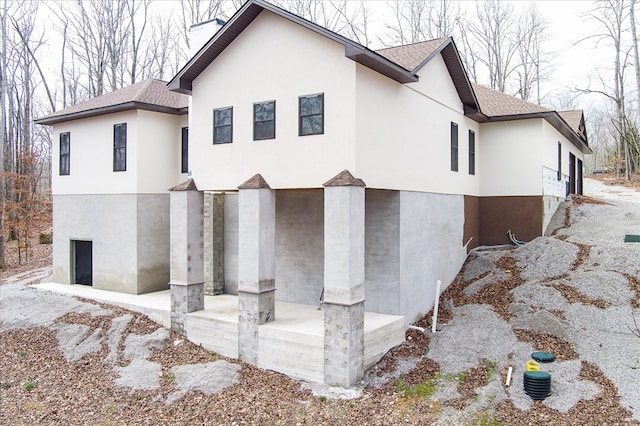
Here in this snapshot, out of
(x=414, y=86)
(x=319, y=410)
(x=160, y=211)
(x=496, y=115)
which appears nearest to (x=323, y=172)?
(x=414, y=86)

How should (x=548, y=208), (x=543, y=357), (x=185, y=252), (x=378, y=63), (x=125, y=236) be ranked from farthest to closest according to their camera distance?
1. (x=548, y=208)
2. (x=125, y=236)
3. (x=185, y=252)
4. (x=378, y=63)
5. (x=543, y=357)

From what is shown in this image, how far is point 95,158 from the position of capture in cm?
1656

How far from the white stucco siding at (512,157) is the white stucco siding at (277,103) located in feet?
28.7

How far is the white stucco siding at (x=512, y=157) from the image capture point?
16484mm

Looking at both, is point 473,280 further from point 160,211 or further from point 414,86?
point 160,211

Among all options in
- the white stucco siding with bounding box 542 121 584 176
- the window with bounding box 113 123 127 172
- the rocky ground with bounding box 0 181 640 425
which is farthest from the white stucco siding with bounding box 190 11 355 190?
the white stucco siding with bounding box 542 121 584 176

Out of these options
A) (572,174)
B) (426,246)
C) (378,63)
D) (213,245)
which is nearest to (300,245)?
(213,245)

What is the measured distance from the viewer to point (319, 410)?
9023mm

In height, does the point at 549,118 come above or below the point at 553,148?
above

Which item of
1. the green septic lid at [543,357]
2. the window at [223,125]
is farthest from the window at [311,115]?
the green septic lid at [543,357]

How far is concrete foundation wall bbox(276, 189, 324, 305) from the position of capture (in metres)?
13.5

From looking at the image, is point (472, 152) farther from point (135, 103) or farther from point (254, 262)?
point (135, 103)

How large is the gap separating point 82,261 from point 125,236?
10.6 feet

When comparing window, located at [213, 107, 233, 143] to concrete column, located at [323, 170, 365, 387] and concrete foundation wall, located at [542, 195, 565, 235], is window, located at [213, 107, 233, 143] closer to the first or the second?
concrete column, located at [323, 170, 365, 387]
